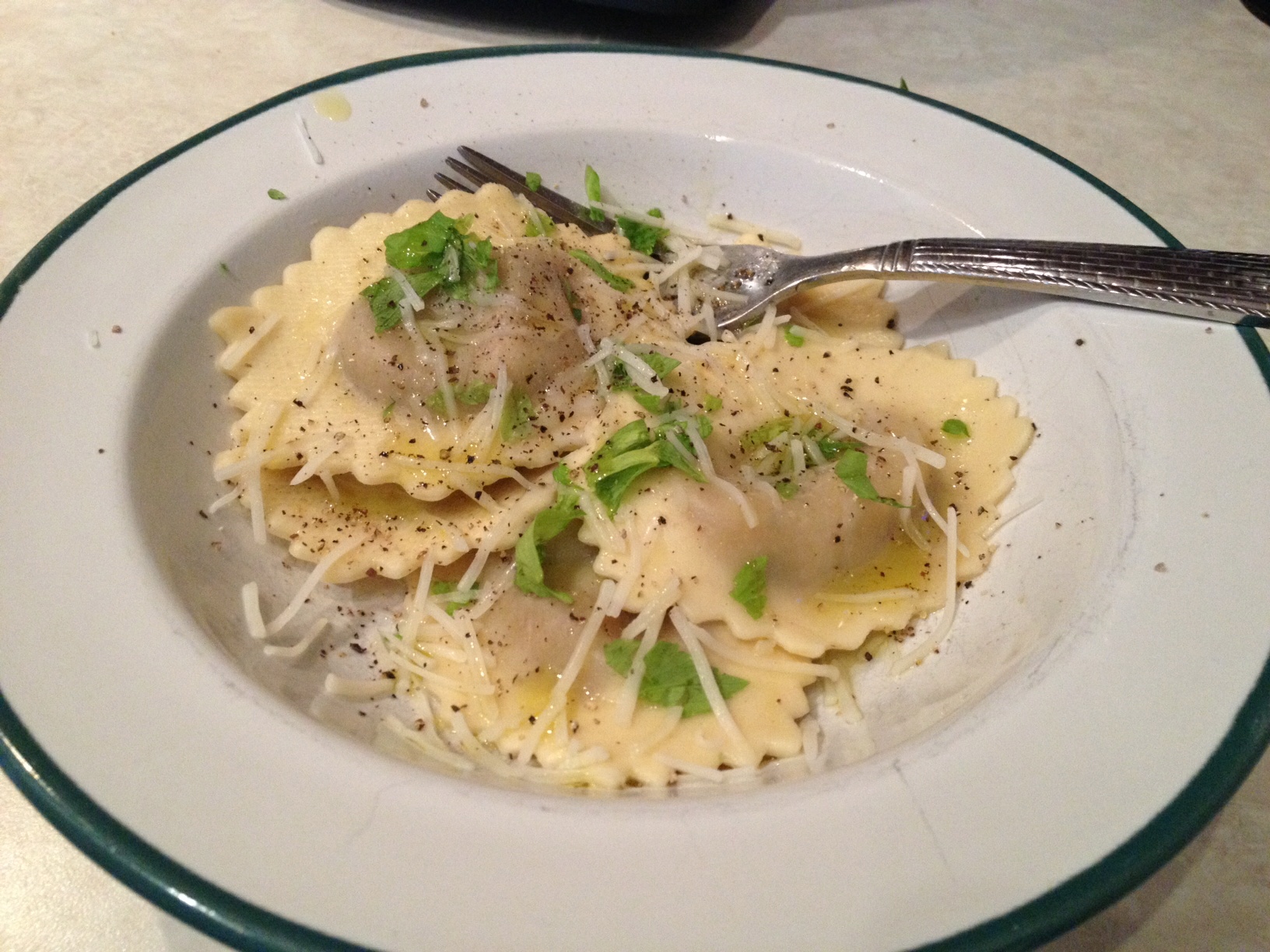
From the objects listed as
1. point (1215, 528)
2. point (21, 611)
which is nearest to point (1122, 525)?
point (1215, 528)

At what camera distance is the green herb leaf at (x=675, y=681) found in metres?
2.06

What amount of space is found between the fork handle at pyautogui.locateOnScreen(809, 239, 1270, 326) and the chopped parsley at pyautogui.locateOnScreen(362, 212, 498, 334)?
1.17m

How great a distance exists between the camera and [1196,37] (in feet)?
14.4

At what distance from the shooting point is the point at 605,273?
2777mm

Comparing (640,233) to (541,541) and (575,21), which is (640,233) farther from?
(575,21)

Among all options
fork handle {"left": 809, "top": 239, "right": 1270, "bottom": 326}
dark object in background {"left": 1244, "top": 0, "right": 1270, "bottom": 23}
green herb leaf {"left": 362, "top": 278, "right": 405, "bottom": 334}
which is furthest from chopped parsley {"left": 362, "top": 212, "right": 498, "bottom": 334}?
dark object in background {"left": 1244, "top": 0, "right": 1270, "bottom": 23}

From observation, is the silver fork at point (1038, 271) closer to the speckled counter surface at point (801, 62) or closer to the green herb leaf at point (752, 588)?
the green herb leaf at point (752, 588)

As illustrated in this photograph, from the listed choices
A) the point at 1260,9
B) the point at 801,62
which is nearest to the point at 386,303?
the point at 801,62

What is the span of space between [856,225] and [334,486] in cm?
191

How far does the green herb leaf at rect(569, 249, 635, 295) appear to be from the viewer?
2.74 metres

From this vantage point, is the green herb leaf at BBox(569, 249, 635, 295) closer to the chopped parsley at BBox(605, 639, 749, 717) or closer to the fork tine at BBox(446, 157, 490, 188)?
the fork tine at BBox(446, 157, 490, 188)

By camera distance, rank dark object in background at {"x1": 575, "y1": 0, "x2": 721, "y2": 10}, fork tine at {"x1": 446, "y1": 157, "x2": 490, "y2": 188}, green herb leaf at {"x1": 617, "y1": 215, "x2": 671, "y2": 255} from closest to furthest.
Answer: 1. fork tine at {"x1": 446, "y1": 157, "x2": 490, "y2": 188}
2. green herb leaf at {"x1": 617, "y1": 215, "x2": 671, "y2": 255}
3. dark object in background at {"x1": 575, "y1": 0, "x2": 721, "y2": 10}

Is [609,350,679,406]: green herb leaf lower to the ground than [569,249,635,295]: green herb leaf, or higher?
lower

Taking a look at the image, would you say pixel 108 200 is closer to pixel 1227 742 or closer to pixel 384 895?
pixel 384 895
